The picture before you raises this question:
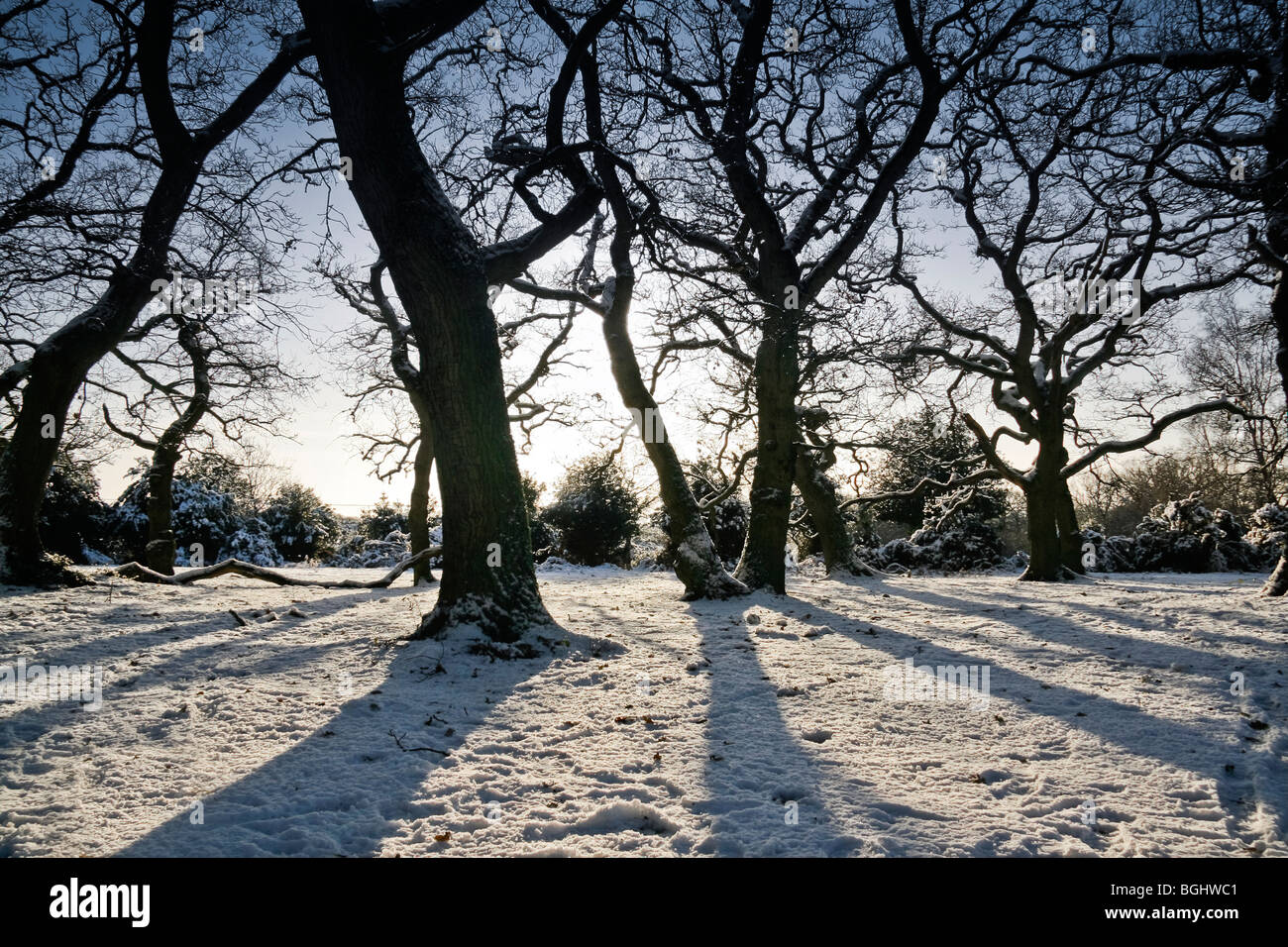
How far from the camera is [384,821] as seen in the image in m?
2.17

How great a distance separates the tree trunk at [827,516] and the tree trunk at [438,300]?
7.75 meters

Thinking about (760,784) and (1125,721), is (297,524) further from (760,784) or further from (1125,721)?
(1125,721)

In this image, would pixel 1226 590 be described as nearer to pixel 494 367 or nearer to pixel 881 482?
pixel 494 367

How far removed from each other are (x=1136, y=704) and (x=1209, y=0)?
24.3 ft

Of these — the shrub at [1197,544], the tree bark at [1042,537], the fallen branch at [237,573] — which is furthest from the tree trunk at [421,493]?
the shrub at [1197,544]

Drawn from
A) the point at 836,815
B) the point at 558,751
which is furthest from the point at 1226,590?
the point at 558,751

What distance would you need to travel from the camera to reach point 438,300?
4801mm

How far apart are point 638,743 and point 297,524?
64.2 ft

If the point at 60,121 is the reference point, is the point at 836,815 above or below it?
below

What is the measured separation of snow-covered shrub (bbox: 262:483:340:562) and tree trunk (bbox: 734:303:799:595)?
1669cm

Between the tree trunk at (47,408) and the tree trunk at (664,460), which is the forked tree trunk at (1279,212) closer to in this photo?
the tree trunk at (664,460)

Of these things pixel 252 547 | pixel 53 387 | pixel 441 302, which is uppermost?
pixel 441 302

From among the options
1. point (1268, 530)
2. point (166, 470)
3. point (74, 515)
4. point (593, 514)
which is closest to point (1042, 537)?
point (1268, 530)

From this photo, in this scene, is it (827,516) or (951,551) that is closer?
(827,516)
